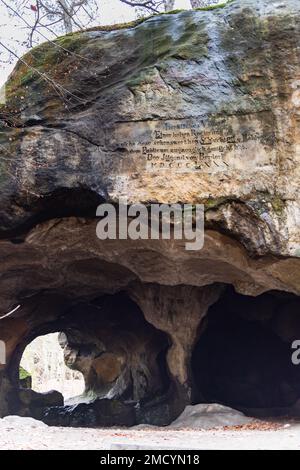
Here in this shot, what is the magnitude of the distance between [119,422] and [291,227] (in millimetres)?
6709

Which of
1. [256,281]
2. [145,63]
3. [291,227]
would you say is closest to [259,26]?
[145,63]

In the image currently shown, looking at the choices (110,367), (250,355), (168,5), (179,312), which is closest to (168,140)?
(179,312)

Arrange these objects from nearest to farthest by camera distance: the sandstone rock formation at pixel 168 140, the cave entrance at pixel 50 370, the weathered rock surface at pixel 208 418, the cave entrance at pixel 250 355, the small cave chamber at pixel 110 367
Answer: the sandstone rock formation at pixel 168 140 < the weathered rock surface at pixel 208 418 < the cave entrance at pixel 250 355 < the small cave chamber at pixel 110 367 < the cave entrance at pixel 50 370

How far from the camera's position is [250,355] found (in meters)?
11.8

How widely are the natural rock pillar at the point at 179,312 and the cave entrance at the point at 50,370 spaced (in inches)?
738

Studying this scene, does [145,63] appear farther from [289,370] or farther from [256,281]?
[289,370]

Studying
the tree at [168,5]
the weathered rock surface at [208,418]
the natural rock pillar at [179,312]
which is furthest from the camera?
the tree at [168,5]

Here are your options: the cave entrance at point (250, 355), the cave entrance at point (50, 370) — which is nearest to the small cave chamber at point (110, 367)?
the cave entrance at point (250, 355)

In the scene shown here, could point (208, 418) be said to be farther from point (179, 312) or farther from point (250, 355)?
point (250, 355)

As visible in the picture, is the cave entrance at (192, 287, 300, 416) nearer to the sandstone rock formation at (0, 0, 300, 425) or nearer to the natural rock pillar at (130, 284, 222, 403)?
the natural rock pillar at (130, 284, 222, 403)

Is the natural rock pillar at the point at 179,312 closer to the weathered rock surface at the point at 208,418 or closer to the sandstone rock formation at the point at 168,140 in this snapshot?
the weathered rock surface at the point at 208,418

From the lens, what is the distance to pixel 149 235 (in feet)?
24.0

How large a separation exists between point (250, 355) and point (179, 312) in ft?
8.80

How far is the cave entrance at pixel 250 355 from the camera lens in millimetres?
10758
